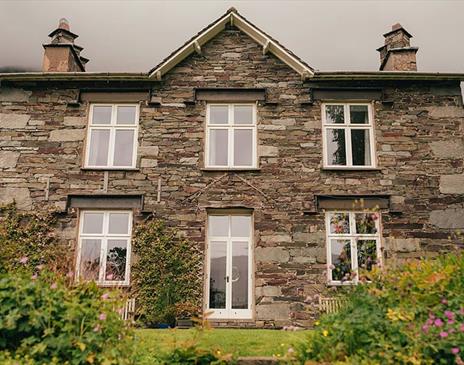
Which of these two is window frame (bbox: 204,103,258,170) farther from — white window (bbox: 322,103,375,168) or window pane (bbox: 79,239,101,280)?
window pane (bbox: 79,239,101,280)

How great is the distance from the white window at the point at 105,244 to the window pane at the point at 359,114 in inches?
263

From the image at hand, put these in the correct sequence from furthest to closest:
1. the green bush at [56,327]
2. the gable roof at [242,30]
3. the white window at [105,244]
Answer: the gable roof at [242,30] < the white window at [105,244] < the green bush at [56,327]

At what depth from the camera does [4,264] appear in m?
11.3

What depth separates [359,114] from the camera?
13.5 meters

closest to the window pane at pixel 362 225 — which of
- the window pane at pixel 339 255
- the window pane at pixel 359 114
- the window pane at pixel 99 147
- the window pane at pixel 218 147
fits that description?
the window pane at pixel 339 255

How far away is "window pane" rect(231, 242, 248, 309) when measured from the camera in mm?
12148

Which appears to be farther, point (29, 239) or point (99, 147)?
point (99, 147)

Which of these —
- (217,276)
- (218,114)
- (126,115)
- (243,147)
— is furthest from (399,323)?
(126,115)

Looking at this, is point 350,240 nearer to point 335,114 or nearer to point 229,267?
point 229,267

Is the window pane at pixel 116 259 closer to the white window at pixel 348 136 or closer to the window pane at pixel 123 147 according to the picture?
the window pane at pixel 123 147

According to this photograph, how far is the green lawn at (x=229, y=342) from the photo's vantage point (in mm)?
6770

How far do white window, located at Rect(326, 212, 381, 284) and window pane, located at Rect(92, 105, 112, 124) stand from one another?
666 cm

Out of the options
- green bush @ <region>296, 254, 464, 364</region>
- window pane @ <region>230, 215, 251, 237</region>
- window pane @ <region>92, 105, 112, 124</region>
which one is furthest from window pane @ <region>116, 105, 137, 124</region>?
green bush @ <region>296, 254, 464, 364</region>

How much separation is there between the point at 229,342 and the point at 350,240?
18.4 feet
